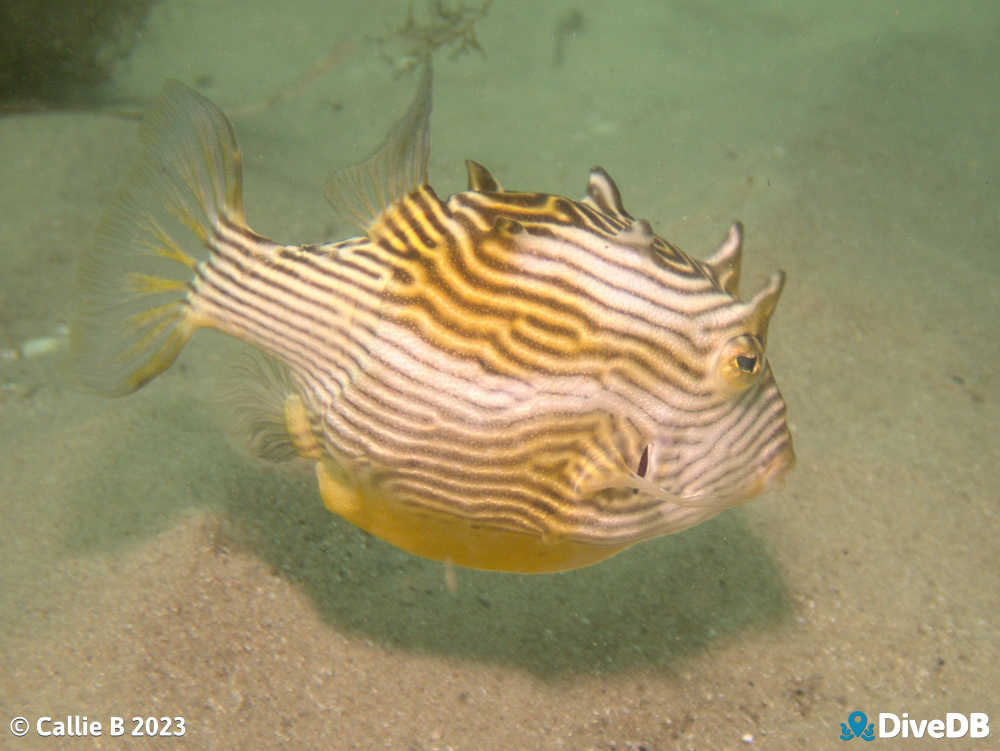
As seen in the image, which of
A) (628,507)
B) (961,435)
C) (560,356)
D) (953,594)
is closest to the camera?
(560,356)

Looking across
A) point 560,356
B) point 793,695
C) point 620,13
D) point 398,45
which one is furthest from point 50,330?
point 620,13

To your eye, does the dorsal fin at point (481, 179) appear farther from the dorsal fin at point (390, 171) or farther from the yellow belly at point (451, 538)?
the yellow belly at point (451, 538)

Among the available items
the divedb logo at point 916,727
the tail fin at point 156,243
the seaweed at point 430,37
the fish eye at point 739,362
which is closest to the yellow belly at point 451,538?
the fish eye at point 739,362

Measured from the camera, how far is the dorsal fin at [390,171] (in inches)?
65.7

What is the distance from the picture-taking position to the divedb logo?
2.15m

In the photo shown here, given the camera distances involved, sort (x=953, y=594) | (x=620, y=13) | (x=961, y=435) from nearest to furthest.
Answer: (x=953, y=594) < (x=961, y=435) < (x=620, y=13)

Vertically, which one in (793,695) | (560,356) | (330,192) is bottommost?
(793,695)

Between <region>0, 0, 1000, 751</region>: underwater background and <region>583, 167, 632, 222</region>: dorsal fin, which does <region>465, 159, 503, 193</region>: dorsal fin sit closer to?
<region>583, 167, 632, 222</region>: dorsal fin

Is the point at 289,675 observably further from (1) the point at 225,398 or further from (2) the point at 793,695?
(2) the point at 793,695

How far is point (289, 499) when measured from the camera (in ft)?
9.06

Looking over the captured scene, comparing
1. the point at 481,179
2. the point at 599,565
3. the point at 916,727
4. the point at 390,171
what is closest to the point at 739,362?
the point at 481,179

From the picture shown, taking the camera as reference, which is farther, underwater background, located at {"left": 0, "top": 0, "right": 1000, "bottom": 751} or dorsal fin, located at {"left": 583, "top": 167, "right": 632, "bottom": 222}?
underwater background, located at {"left": 0, "top": 0, "right": 1000, "bottom": 751}

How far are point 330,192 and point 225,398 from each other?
0.69 metres

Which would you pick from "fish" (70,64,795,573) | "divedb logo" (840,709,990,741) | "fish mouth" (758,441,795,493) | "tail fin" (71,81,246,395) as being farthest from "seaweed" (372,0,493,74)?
"divedb logo" (840,709,990,741)
